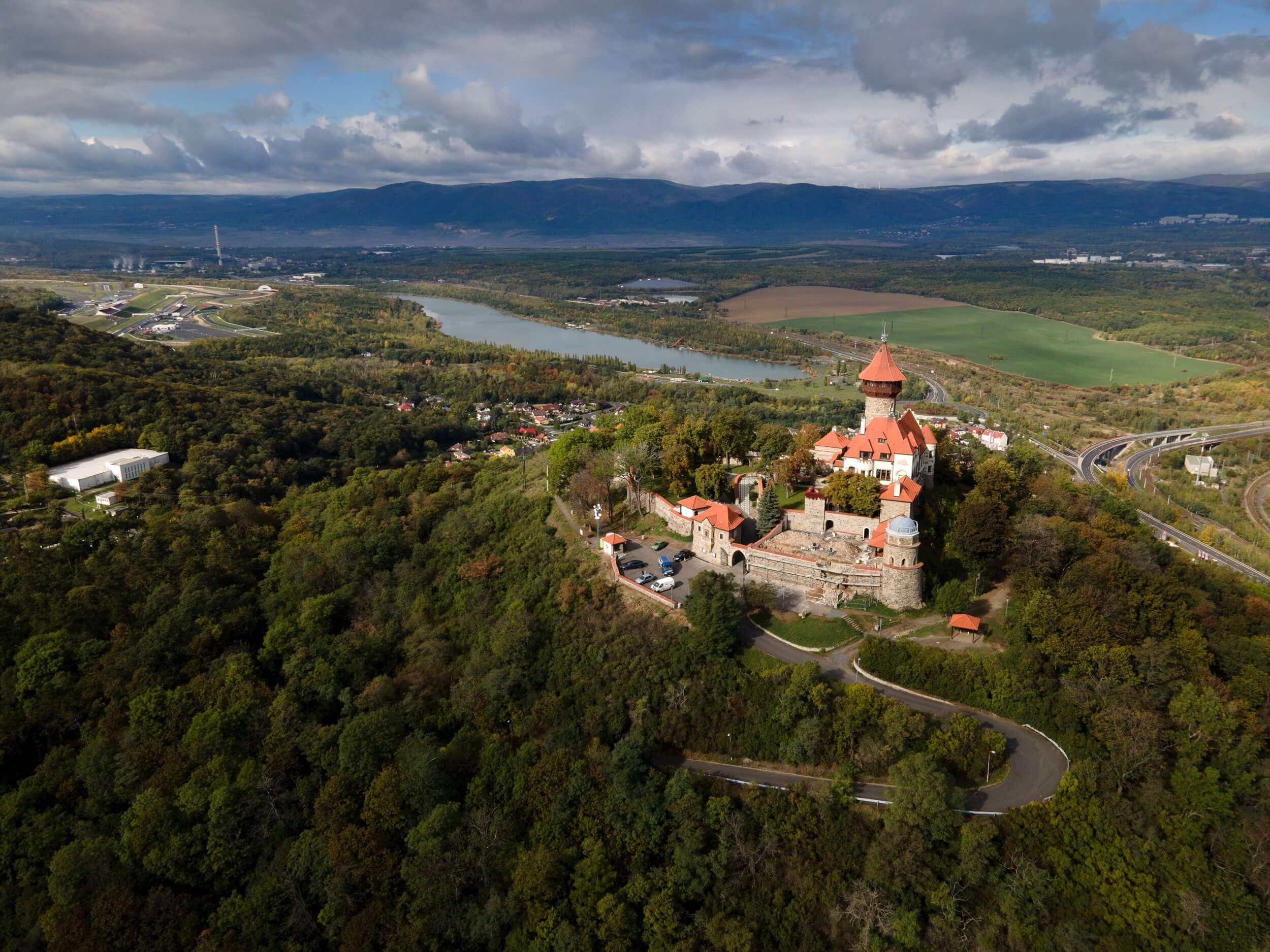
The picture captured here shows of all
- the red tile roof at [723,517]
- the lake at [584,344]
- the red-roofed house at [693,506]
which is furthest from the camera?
the lake at [584,344]

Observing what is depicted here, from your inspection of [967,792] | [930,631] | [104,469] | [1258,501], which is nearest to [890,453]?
[930,631]

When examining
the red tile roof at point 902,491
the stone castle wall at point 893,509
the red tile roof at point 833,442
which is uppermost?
the red tile roof at point 833,442

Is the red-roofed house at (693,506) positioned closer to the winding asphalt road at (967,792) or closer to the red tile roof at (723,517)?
the red tile roof at (723,517)

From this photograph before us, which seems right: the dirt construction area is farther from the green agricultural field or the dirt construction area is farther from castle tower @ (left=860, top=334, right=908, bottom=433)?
castle tower @ (left=860, top=334, right=908, bottom=433)

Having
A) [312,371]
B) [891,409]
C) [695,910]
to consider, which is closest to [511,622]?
[695,910]

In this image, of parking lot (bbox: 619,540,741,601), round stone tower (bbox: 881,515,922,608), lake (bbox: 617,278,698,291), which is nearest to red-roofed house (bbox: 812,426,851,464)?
round stone tower (bbox: 881,515,922,608)

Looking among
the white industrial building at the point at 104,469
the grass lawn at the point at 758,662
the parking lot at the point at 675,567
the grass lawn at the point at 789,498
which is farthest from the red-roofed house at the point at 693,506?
the white industrial building at the point at 104,469
